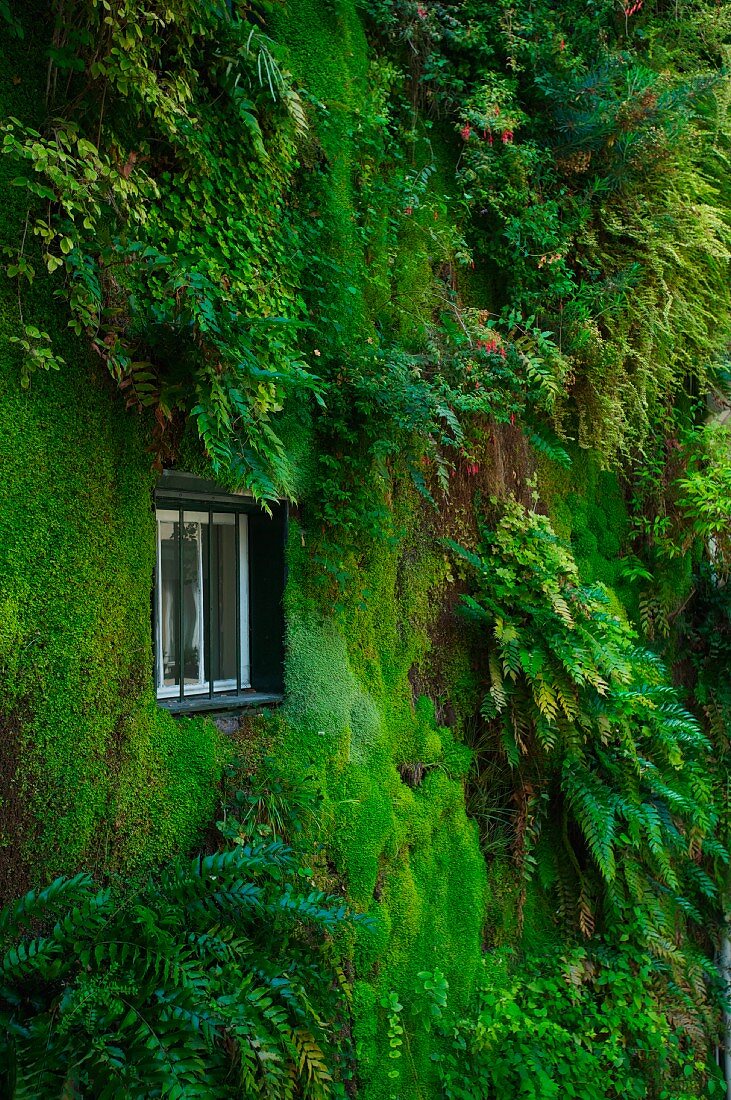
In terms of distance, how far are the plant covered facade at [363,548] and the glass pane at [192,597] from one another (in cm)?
2

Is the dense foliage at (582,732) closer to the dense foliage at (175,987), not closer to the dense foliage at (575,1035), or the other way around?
the dense foliage at (575,1035)

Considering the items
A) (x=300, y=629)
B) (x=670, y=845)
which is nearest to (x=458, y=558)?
(x=300, y=629)

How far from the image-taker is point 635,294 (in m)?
6.42

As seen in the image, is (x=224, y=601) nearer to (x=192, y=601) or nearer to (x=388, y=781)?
(x=192, y=601)

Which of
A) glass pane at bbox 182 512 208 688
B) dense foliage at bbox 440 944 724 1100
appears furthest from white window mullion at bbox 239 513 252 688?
dense foliage at bbox 440 944 724 1100

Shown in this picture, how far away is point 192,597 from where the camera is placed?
428cm

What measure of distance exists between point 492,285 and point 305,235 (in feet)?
6.60

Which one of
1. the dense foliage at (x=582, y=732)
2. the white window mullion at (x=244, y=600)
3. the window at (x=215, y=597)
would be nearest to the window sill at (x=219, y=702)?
the window at (x=215, y=597)

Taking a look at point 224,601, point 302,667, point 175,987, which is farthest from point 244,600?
point 175,987

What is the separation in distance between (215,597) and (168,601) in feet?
1.09

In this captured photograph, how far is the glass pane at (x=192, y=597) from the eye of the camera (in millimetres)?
4211

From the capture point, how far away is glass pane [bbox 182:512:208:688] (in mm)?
4211

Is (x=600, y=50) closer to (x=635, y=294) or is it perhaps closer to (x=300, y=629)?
(x=635, y=294)

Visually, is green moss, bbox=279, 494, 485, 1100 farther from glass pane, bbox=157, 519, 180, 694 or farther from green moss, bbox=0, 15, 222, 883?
green moss, bbox=0, 15, 222, 883
